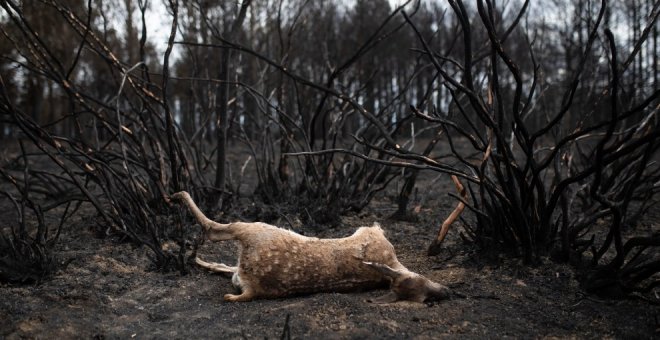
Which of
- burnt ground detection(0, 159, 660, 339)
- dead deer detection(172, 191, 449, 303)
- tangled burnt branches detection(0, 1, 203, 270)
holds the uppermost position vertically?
tangled burnt branches detection(0, 1, 203, 270)

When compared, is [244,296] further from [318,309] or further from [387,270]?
[387,270]

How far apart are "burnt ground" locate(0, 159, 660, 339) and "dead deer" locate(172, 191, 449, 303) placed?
0.18 ft

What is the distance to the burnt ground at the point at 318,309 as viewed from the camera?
2189 mm

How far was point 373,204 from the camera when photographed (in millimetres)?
5230

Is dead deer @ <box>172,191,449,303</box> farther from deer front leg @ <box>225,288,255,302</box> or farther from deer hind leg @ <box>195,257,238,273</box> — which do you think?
deer hind leg @ <box>195,257,238,273</box>

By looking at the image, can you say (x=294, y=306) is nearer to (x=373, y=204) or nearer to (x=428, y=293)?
(x=428, y=293)

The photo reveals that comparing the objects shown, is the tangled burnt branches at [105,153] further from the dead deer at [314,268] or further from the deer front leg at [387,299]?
the deer front leg at [387,299]

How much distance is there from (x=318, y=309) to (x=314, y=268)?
9.0 inches

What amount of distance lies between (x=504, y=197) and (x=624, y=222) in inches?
60.6

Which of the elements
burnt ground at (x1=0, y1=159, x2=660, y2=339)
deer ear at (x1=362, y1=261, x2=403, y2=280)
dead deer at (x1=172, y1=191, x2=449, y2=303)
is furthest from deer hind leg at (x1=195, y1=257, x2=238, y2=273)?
deer ear at (x1=362, y1=261, x2=403, y2=280)

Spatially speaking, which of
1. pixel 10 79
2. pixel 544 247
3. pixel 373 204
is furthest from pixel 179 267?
pixel 10 79

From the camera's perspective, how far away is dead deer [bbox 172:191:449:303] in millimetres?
2490

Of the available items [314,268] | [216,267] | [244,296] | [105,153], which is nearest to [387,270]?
[314,268]

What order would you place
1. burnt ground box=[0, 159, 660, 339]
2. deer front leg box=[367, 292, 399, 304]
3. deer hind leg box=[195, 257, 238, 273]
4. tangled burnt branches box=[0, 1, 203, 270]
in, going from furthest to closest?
tangled burnt branches box=[0, 1, 203, 270] < deer hind leg box=[195, 257, 238, 273] < deer front leg box=[367, 292, 399, 304] < burnt ground box=[0, 159, 660, 339]
